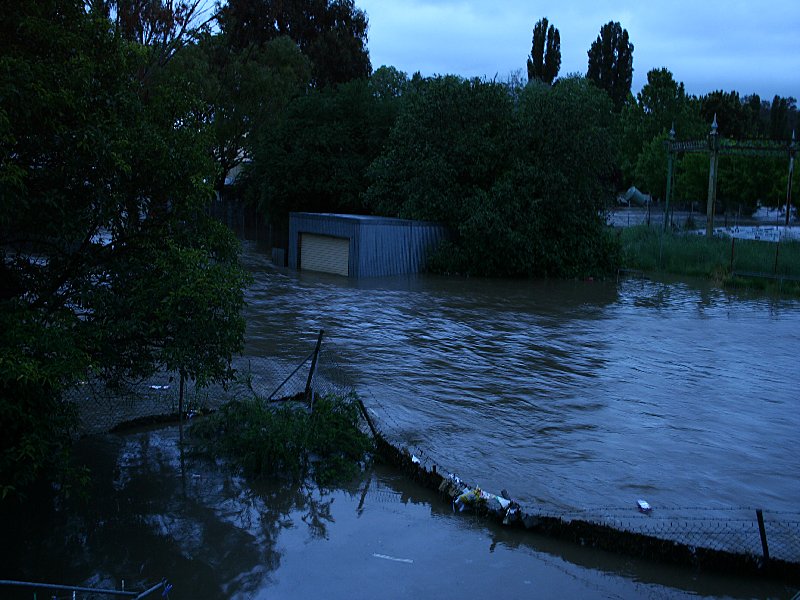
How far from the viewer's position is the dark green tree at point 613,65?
81.6 meters

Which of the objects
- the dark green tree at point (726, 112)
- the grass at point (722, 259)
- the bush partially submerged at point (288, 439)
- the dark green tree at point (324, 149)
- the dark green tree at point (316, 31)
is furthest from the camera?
the dark green tree at point (726, 112)

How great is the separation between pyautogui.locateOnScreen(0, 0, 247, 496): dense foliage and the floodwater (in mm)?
1602

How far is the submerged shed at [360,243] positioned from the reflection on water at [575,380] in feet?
9.20

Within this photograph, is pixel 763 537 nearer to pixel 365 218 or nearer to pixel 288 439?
pixel 288 439

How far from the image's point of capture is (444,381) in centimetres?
1597

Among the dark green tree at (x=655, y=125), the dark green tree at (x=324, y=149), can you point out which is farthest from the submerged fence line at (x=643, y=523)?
the dark green tree at (x=655, y=125)

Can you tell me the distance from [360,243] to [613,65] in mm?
59983

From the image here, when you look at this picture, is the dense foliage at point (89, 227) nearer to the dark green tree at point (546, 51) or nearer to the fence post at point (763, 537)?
the fence post at point (763, 537)

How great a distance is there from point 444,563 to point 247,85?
1609 inches

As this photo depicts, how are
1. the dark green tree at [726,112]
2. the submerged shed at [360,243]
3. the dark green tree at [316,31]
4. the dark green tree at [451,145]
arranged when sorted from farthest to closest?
the dark green tree at [726,112]
the dark green tree at [316,31]
the dark green tree at [451,145]
the submerged shed at [360,243]

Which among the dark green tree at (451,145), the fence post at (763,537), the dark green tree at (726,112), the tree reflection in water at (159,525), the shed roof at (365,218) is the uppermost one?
the dark green tree at (726,112)

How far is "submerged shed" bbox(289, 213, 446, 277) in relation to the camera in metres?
31.8

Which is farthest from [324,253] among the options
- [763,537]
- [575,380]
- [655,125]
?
[655,125]

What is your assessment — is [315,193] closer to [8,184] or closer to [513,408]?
[513,408]
